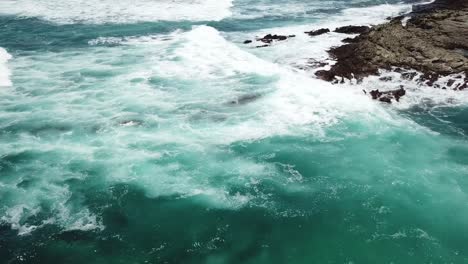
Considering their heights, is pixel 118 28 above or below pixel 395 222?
above

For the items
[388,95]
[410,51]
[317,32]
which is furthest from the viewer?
[317,32]

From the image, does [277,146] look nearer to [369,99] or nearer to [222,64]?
[369,99]

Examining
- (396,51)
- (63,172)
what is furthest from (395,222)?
(396,51)

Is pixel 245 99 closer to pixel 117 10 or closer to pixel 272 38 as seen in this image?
pixel 272 38

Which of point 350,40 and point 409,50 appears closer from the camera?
point 409,50

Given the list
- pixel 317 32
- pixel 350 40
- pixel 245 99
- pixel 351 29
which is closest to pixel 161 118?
pixel 245 99

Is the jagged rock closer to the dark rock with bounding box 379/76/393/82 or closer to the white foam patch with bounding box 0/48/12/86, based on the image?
the dark rock with bounding box 379/76/393/82

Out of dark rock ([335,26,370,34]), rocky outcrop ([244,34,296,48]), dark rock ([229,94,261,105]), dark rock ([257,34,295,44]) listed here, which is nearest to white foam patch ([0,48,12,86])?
dark rock ([229,94,261,105])
